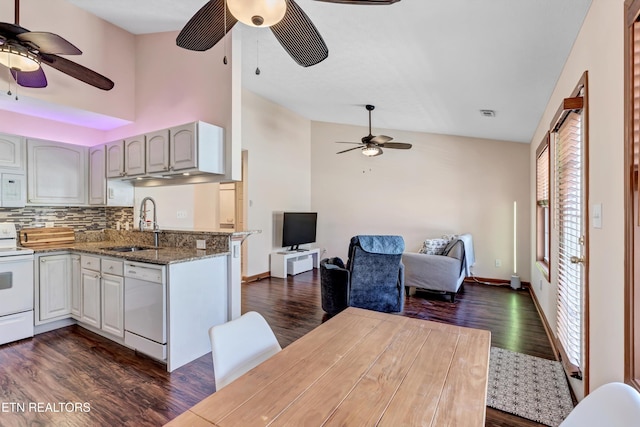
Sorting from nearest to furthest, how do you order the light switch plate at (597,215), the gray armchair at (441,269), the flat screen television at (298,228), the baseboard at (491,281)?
the light switch plate at (597,215)
the gray armchair at (441,269)
the baseboard at (491,281)
the flat screen television at (298,228)

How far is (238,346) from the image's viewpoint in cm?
136

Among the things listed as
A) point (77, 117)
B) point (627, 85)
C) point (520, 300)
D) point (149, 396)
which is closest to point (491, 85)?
point (627, 85)

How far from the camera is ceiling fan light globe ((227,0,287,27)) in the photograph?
4.68 ft

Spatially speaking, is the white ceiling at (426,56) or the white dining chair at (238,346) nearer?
the white dining chair at (238,346)

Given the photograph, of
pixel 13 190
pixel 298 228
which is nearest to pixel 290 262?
pixel 298 228

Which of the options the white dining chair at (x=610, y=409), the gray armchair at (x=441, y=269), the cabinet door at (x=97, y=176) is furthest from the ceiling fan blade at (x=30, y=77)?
the gray armchair at (x=441, y=269)

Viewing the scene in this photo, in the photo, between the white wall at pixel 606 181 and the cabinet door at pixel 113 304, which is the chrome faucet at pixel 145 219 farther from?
the white wall at pixel 606 181

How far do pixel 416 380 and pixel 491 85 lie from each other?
3.09 metres

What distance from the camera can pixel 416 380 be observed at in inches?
42.8

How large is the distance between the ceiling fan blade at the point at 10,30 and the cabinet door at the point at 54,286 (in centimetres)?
222

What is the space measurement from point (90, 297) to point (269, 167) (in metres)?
3.58

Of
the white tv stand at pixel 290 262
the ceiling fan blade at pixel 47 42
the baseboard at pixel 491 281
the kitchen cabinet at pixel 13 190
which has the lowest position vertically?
the baseboard at pixel 491 281

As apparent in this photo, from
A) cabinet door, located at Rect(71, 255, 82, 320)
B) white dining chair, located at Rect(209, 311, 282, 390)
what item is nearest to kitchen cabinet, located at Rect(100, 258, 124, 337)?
cabinet door, located at Rect(71, 255, 82, 320)

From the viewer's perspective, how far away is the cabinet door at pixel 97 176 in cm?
394
